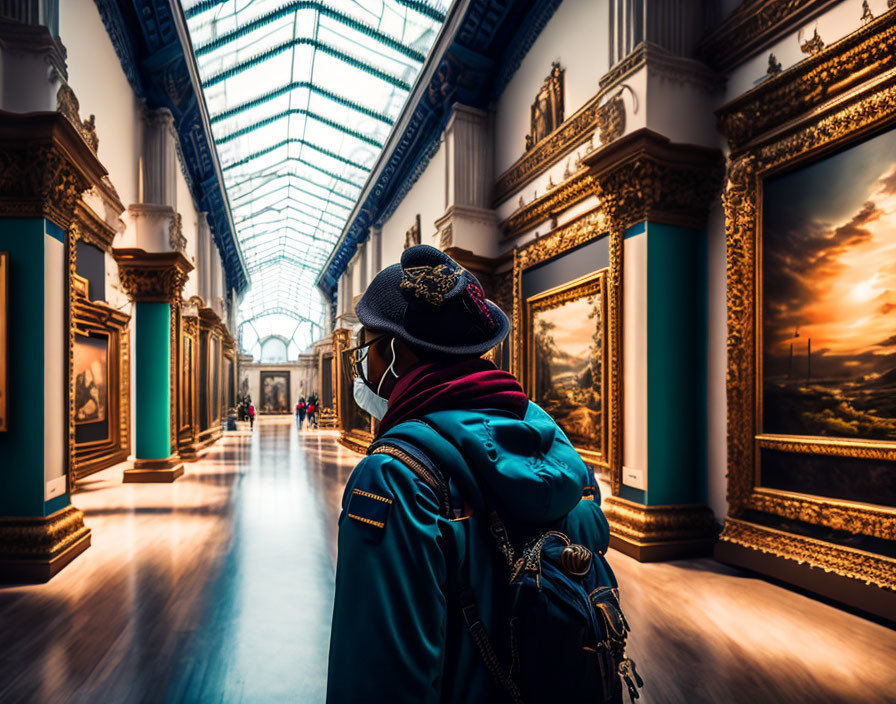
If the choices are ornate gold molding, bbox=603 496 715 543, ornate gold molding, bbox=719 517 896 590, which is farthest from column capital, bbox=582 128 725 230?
ornate gold molding, bbox=719 517 896 590

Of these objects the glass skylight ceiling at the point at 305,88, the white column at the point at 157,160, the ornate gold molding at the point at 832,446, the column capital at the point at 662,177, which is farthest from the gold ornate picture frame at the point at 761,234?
the white column at the point at 157,160

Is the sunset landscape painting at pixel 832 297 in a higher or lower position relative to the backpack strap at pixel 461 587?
higher

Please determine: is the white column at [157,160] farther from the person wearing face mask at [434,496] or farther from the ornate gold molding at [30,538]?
the person wearing face mask at [434,496]

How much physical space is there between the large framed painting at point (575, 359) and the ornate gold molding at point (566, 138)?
1.70 meters

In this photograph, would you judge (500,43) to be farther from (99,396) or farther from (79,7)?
(99,396)

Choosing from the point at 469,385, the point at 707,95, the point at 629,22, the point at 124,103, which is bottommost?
the point at 469,385

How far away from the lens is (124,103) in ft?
31.0

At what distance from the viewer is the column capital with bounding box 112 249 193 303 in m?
10.2

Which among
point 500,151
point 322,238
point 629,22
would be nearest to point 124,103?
point 500,151

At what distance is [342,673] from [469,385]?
613 millimetres

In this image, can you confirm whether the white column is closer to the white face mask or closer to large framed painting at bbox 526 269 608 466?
large framed painting at bbox 526 269 608 466

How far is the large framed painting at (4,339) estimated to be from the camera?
4.93 m

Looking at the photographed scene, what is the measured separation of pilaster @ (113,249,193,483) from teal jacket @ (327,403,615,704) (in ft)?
35.5

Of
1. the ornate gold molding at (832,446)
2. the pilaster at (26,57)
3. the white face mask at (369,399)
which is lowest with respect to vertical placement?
the ornate gold molding at (832,446)
